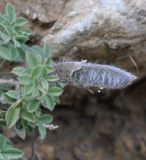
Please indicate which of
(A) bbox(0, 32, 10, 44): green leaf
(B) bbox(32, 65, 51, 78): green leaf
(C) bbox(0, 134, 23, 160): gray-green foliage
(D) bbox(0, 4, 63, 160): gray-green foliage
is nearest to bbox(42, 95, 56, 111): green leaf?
(D) bbox(0, 4, 63, 160): gray-green foliage

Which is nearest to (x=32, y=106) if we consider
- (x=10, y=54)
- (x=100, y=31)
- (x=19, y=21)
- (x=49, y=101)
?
(x=49, y=101)

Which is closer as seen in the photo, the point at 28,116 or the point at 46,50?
the point at 28,116

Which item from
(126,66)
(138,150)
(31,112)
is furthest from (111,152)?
(31,112)

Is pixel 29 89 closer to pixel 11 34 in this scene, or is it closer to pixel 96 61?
pixel 11 34

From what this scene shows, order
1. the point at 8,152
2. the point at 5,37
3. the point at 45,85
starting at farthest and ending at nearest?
the point at 5,37 → the point at 8,152 → the point at 45,85

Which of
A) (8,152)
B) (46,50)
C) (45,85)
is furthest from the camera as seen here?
(46,50)

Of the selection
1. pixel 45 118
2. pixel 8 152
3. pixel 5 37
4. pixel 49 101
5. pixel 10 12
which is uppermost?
pixel 10 12
